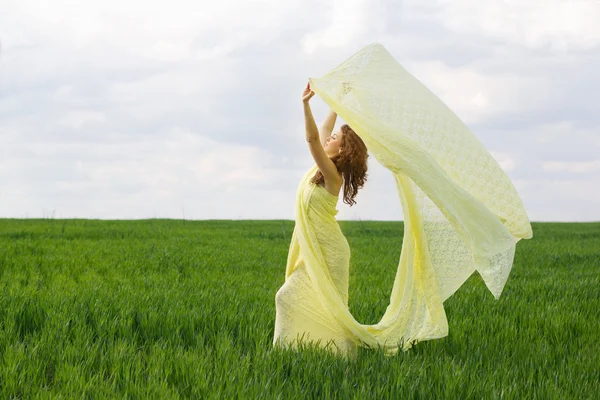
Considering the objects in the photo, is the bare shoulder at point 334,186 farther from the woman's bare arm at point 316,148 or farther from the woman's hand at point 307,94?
the woman's hand at point 307,94

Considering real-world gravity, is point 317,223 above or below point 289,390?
above

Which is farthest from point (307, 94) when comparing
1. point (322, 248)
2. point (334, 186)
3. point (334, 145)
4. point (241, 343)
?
point (241, 343)

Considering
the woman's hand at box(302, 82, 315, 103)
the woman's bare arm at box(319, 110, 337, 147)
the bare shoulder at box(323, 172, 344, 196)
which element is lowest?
the bare shoulder at box(323, 172, 344, 196)

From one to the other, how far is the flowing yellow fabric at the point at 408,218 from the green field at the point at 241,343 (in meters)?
0.35

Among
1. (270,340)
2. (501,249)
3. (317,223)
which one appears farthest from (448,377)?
(270,340)

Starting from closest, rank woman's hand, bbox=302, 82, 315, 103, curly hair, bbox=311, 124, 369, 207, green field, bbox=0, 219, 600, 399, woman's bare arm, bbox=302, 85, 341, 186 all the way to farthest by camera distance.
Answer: green field, bbox=0, 219, 600, 399 < woman's bare arm, bbox=302, 85, 341, 186 < woman's hand, bbox=302, 82, 315, 103 < curly hair, bbox=311, 124, 369, 207

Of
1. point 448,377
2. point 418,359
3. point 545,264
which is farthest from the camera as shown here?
point 545,264

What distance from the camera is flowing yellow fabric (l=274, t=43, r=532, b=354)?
198 inches

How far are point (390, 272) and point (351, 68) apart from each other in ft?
22.8

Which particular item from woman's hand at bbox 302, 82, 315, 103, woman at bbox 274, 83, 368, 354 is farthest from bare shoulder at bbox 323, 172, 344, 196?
woman's hand at bbox 302, 82, 315, 103

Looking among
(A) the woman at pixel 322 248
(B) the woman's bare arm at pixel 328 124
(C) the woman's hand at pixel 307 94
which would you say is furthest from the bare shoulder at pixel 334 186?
(C) the woman's hand at pixel 307 94

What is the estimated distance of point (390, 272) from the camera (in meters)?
11.7

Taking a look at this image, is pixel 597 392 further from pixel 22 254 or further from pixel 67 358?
pixel 22 254

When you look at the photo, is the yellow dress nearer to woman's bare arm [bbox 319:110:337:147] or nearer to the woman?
the woman
